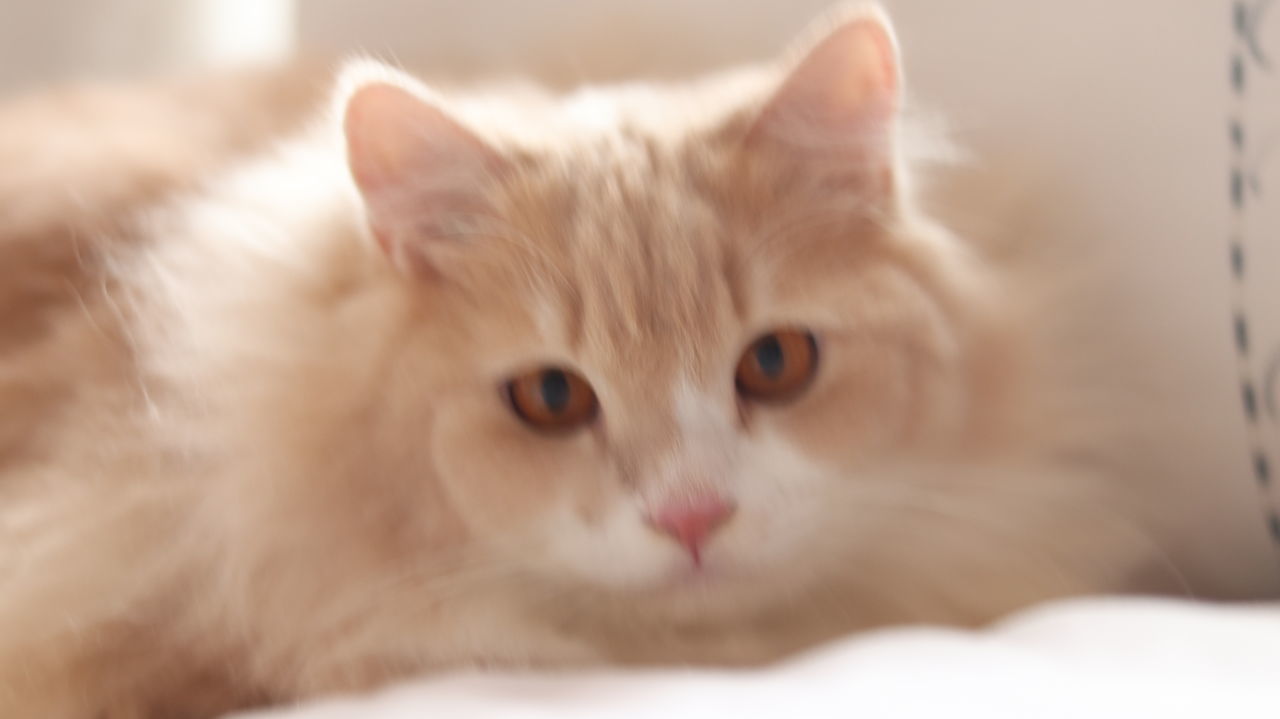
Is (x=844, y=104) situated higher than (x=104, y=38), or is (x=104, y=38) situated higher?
(x=104, y=38)

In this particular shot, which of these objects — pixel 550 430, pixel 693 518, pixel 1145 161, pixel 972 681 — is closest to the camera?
pixel 972 681

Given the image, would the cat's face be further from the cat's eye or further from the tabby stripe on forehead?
the tabby stripe on forehead

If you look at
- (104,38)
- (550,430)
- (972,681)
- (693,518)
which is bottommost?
(972,681)

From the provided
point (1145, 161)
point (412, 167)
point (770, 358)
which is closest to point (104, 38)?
point (412, 167)

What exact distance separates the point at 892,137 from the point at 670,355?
1.10 ft

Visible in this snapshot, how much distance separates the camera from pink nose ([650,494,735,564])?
93 cm

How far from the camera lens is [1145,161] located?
1.16m

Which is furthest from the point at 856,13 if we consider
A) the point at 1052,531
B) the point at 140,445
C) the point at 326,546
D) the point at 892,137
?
the point at 140,445

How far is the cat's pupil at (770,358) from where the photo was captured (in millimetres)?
1046

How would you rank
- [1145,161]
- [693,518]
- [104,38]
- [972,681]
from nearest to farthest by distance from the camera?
[972,681]
[693,518]
[1145,161]
[104,38]

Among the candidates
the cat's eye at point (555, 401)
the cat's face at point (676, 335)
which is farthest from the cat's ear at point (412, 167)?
the cat's eye at point (555, 401)

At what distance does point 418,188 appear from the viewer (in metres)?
1.05

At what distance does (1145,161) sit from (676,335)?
0.56 metres

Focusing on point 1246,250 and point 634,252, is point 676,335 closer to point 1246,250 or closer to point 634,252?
point 634,252
